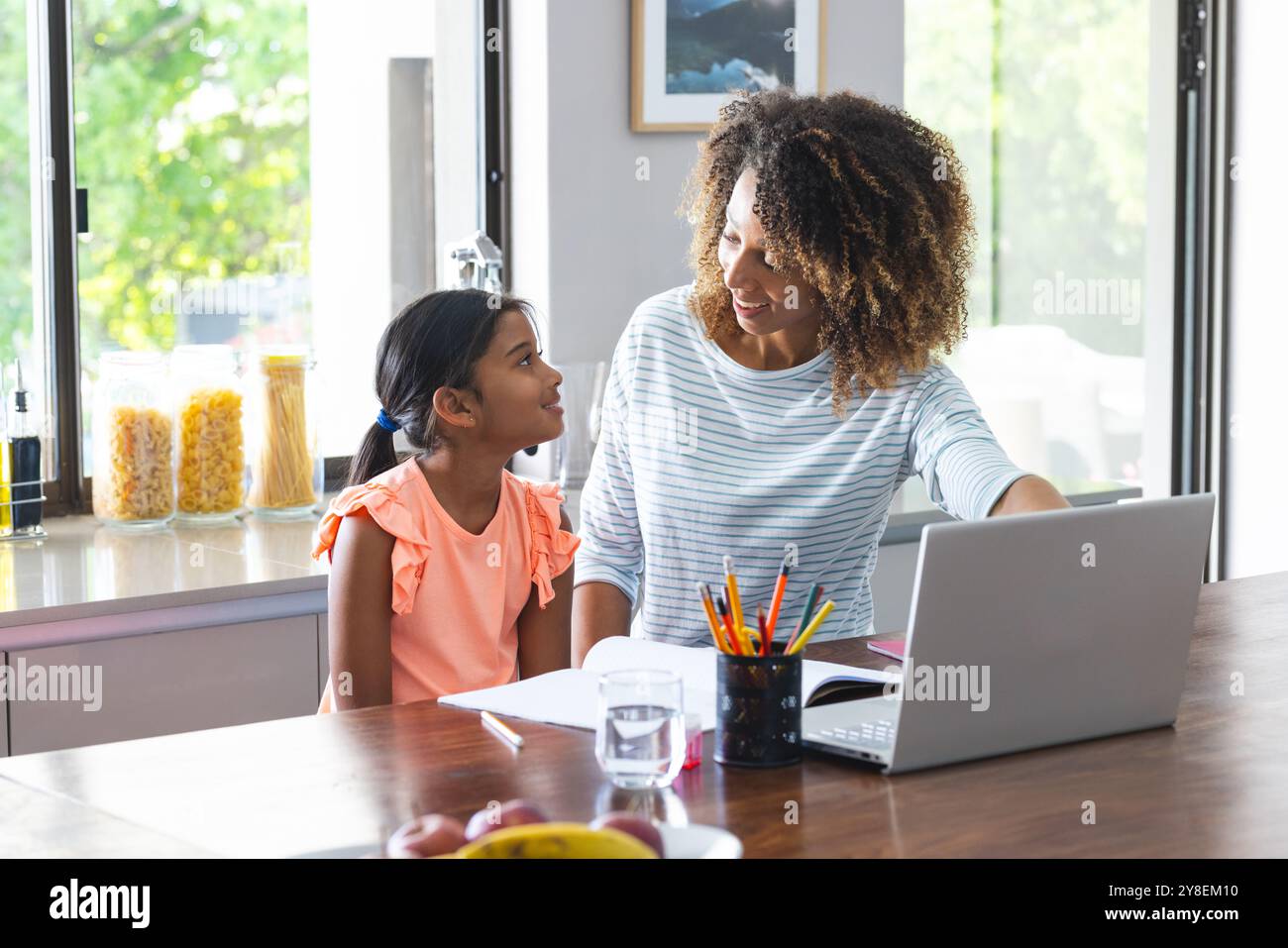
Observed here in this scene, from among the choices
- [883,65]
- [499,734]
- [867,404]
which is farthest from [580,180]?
[499,734]

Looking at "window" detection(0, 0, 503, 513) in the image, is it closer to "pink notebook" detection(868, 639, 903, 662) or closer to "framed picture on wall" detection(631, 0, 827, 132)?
"framed picture on wall" detection(631, 0, 827, 132)

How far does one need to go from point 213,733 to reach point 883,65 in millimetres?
2324

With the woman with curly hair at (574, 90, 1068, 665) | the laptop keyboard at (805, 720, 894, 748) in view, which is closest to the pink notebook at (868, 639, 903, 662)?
the woman with curly hair at (574, 90, 1068, 665)

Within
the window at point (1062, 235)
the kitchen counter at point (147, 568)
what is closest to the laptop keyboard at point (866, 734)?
the kitchen counter at point (147, 568)

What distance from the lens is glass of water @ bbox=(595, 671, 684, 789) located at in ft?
3.79

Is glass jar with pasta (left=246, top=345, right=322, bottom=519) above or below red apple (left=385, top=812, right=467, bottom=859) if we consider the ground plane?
above

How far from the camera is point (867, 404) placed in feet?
6.06

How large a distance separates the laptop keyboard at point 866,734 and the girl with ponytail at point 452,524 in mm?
662

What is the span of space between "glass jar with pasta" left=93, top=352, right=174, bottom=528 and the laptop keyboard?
1615 millimetres

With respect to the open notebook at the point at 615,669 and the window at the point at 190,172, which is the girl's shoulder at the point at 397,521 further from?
the window at the point at 190,172

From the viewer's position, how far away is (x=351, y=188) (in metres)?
3.00

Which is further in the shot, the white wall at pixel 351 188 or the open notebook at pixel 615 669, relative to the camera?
the white wall at pixel 351 188

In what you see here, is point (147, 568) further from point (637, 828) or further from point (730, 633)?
point (637, 828)

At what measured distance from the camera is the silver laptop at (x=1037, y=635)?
1.16 metres
